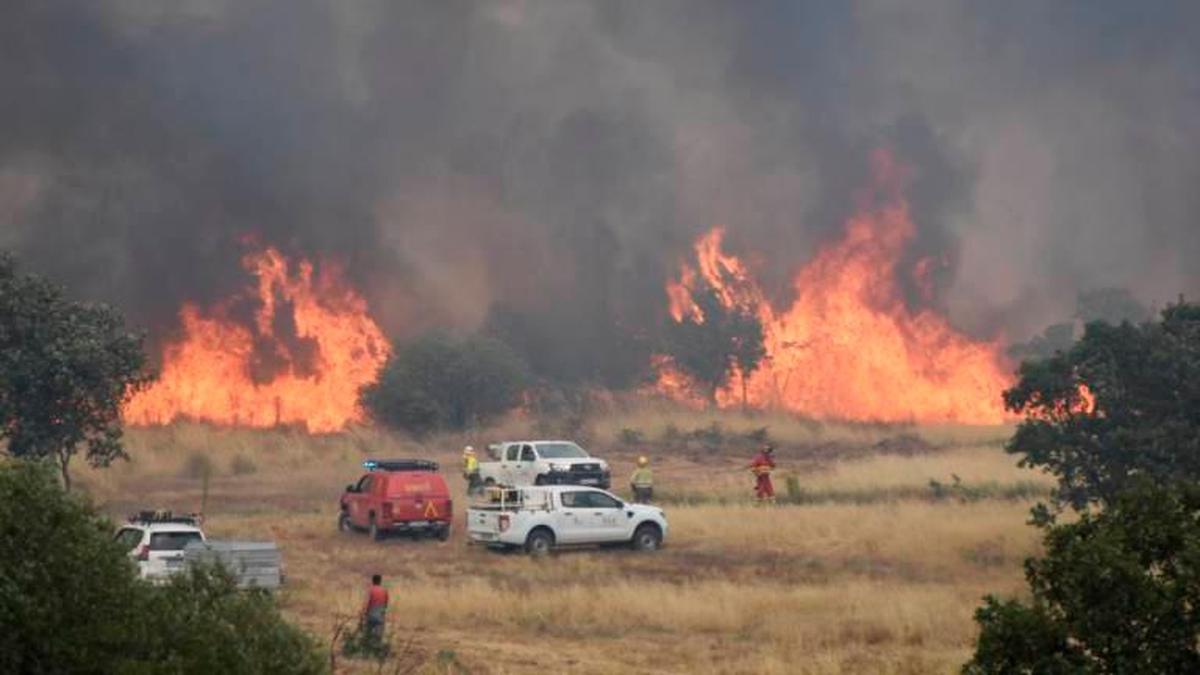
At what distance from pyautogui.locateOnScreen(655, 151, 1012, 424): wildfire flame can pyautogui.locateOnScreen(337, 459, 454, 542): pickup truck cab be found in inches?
1757

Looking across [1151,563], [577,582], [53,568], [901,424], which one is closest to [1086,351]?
[577,582]

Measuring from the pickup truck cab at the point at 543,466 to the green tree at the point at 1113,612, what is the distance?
3275 centimetres

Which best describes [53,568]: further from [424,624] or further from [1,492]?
[424,624]

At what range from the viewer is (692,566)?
30.1 metres

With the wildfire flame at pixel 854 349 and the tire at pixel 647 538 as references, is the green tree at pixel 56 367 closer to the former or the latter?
the tire at pixel 647 538

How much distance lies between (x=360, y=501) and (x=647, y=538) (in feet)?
26.3

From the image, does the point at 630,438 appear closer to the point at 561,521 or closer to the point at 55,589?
the point at 561,521

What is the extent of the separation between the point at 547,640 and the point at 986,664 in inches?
539

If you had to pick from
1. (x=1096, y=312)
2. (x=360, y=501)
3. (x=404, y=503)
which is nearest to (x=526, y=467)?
(x=360, y=501)

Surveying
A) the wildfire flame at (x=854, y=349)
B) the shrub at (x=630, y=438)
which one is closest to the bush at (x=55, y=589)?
the shrub at (x=630, y=438)

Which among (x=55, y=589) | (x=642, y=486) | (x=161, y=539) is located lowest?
(x=55, y=589)

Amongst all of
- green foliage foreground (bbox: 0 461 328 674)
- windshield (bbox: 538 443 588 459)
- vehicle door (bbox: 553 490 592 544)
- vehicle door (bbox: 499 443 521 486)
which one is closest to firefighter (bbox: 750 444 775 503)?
windshield (bbox: 538 443 588 459)

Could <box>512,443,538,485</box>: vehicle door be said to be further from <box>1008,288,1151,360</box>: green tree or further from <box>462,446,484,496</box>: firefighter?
<box>1008,288,1151,360</box>: green tree

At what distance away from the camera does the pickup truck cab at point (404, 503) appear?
34719 millimetres
